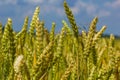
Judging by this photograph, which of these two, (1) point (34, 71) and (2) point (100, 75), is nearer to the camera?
(1) point (34, 71)

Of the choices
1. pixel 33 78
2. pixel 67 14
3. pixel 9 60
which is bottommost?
pixel 33 78

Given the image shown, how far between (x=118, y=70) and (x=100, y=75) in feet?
2.02

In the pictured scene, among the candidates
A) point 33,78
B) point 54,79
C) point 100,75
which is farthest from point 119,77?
point 33,78

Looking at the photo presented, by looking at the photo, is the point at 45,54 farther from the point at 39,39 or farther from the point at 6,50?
the point at 6,50

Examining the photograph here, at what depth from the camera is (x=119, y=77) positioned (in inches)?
93.2

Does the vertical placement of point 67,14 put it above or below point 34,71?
above

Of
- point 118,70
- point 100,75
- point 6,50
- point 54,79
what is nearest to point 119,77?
point 118,70

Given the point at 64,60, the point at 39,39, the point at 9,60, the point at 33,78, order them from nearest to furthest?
the point at 33,78
the point at 39,39
the point at 9,60
the point at 64,60

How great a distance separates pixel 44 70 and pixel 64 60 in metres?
1.79

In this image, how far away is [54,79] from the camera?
8.25ft

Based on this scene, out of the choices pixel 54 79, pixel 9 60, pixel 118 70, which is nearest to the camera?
pixel 9 60

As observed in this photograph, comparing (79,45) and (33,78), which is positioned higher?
(79,45)

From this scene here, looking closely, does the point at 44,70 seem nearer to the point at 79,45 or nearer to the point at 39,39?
the point at 39,39

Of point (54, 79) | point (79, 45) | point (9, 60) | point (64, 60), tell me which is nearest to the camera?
point (9, 60)
